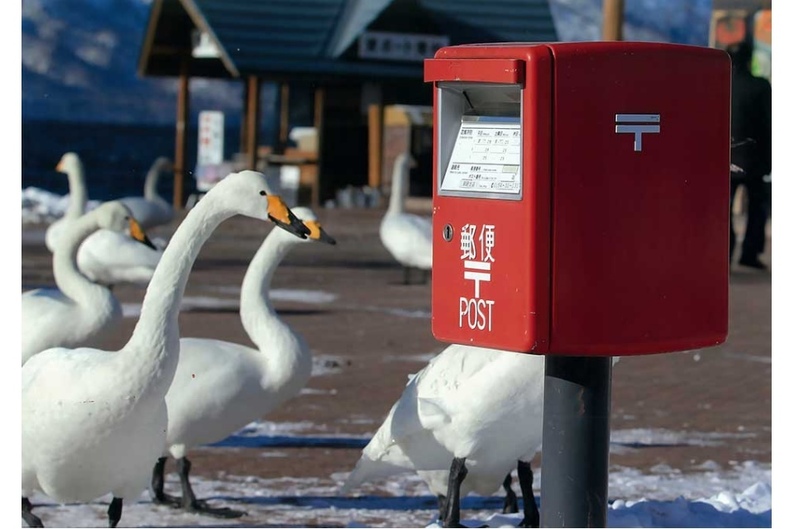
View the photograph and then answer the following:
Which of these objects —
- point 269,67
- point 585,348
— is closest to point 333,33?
Answer: point 269,67

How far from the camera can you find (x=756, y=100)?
1686 centimetres

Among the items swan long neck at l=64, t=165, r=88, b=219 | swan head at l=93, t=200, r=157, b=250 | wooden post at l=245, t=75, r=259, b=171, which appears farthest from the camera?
wooden post at l=245, t=75, r=259, b=171

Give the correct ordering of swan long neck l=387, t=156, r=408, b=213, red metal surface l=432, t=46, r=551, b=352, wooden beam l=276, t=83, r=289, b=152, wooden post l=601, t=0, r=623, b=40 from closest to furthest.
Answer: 1. red metal surface l=432, t=46, r=551, b=352
2. wooden post l=601, t=0, r=623, b=40
3. swan long neck l=387, t=156, r=408, b=213
4. wooden beam l=276, t=83, r=289, b=152

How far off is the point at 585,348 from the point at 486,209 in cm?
47

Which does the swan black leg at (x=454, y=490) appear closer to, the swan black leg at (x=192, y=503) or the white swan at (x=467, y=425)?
the white swan at (x=467, y=425)

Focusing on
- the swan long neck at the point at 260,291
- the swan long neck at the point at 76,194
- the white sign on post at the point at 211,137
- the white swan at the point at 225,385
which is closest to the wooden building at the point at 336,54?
the white sign on post at the point at 211,137

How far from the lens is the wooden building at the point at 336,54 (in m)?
23.4

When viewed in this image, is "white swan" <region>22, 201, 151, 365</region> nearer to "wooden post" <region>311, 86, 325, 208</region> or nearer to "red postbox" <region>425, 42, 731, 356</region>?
"red postbox" <region>425, 42, 731, 356</region>

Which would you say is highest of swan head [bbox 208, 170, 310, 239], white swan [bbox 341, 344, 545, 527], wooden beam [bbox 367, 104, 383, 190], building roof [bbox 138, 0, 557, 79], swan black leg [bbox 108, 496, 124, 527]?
building roof [bbox 138, 0, 557, 79]

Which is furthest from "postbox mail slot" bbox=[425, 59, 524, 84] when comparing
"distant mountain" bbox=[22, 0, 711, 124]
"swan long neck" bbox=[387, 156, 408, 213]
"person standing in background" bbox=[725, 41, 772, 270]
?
"distant mountain" bbox=[22, 0, 711, 124]

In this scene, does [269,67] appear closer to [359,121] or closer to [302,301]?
[359,121]

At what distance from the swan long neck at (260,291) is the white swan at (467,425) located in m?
1.12

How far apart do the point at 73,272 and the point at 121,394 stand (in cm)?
264

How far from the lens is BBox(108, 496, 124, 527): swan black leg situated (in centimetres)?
578
